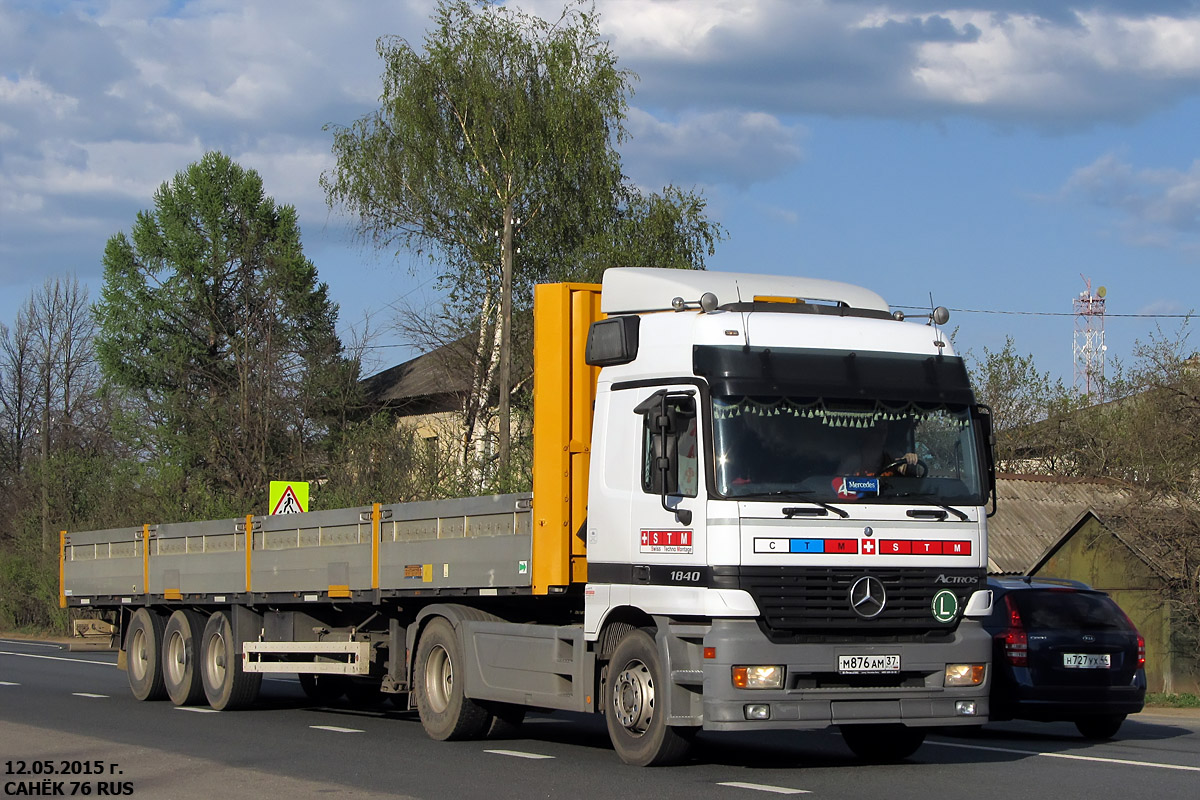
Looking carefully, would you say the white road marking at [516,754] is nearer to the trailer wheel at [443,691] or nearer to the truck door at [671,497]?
the trailer wheel at [443,691]

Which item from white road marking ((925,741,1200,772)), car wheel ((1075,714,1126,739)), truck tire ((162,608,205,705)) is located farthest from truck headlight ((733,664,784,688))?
truck tire ((162,608,205,705))

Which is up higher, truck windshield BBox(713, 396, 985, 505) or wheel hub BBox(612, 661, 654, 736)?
truck windshield BBox(713, 396, 985, 505)

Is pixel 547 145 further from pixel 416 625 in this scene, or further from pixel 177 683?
pixel 416 625

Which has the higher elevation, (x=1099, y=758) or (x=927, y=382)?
(x=927, y=382)

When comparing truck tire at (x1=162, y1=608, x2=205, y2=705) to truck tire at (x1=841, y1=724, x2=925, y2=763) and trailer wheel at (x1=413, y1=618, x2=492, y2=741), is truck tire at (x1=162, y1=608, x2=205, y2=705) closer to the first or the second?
trailer wheel at (x1=413, y1=618, x2=492, y2=741)

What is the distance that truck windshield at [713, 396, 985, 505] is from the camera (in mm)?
10242

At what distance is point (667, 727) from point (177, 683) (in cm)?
934

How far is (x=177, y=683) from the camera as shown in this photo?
1778cm

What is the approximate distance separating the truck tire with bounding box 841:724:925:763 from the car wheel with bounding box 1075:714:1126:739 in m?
2.66

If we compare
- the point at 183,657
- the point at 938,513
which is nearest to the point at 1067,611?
the point at 938,513

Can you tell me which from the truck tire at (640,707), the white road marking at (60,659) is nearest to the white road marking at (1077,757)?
the truck tire at (640,707)

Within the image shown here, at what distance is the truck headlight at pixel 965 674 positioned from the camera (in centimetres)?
1055

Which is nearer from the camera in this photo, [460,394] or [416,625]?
[416,625]

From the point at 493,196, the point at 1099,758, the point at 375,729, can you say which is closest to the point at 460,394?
the point at 493,196
